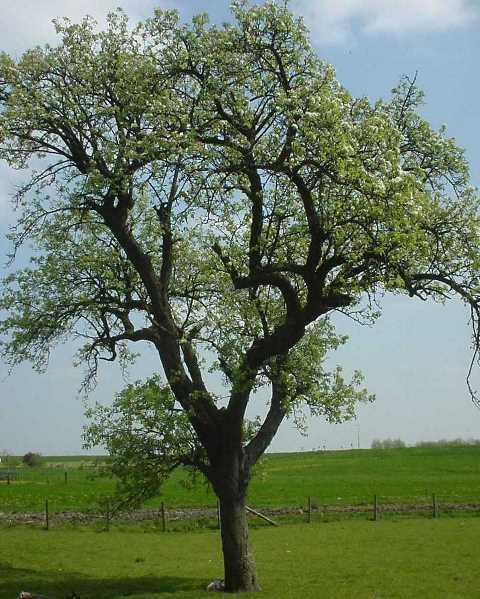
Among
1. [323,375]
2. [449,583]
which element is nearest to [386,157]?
[323,375]

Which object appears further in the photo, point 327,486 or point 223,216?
point 327,486

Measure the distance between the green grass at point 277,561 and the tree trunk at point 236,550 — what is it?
0.76 m

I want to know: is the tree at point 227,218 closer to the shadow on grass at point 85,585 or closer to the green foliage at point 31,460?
the shadow on grass at point 85,585

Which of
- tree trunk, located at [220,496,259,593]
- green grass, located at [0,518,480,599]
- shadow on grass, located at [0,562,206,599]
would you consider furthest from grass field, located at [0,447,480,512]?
tree trunk, located at [220,496,259,593]

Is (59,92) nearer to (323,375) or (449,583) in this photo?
(323,375)

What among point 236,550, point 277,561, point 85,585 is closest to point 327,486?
point 277,561

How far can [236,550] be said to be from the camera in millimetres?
23094

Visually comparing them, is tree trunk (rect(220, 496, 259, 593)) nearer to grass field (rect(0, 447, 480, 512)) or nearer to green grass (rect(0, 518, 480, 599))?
green grass (rect(0, 518, 480, 599))

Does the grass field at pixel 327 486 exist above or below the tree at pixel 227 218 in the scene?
below

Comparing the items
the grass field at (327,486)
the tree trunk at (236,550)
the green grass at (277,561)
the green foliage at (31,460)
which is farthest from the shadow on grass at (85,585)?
the green foliage at (31,460)

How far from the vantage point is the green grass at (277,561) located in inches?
928

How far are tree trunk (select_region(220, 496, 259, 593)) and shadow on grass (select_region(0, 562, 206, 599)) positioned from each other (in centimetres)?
105

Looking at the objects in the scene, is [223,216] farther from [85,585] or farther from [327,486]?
[327,486]

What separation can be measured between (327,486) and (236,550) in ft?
158
